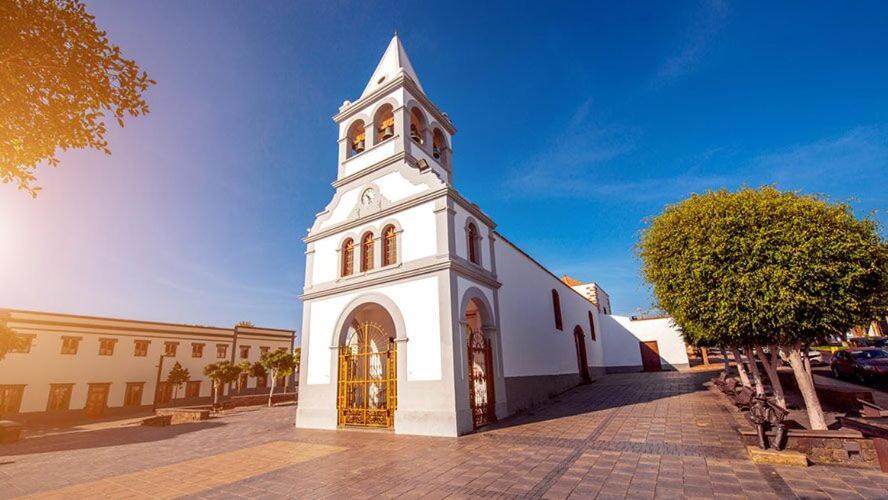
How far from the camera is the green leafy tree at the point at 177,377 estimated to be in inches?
1217

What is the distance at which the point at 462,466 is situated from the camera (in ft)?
23.0

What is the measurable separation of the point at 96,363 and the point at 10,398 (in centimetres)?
453

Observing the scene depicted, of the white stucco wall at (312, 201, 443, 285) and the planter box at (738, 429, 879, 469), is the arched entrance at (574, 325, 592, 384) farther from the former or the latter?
the planter box at (738, 429, 879, 469)

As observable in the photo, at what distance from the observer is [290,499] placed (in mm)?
5648

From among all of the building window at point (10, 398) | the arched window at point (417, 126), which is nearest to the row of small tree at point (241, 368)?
the building window at point (10, 398)

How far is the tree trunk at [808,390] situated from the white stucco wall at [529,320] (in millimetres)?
7521

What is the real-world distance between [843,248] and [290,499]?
35.5 ft

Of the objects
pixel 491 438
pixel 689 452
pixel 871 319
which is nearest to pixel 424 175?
pixel 491 438

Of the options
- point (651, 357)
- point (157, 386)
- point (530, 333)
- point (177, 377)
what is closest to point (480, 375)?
point (530, 333)

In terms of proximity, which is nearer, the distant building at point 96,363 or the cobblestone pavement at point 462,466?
the cobblestone pavement at point 462,466

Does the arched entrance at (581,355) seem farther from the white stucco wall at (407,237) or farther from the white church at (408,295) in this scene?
the white stucco wall at (407,237)

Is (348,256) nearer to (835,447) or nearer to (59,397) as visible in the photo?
(835,447)

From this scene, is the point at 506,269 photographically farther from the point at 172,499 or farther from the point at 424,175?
the point at 172,499

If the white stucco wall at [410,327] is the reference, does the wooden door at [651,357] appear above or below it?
below
